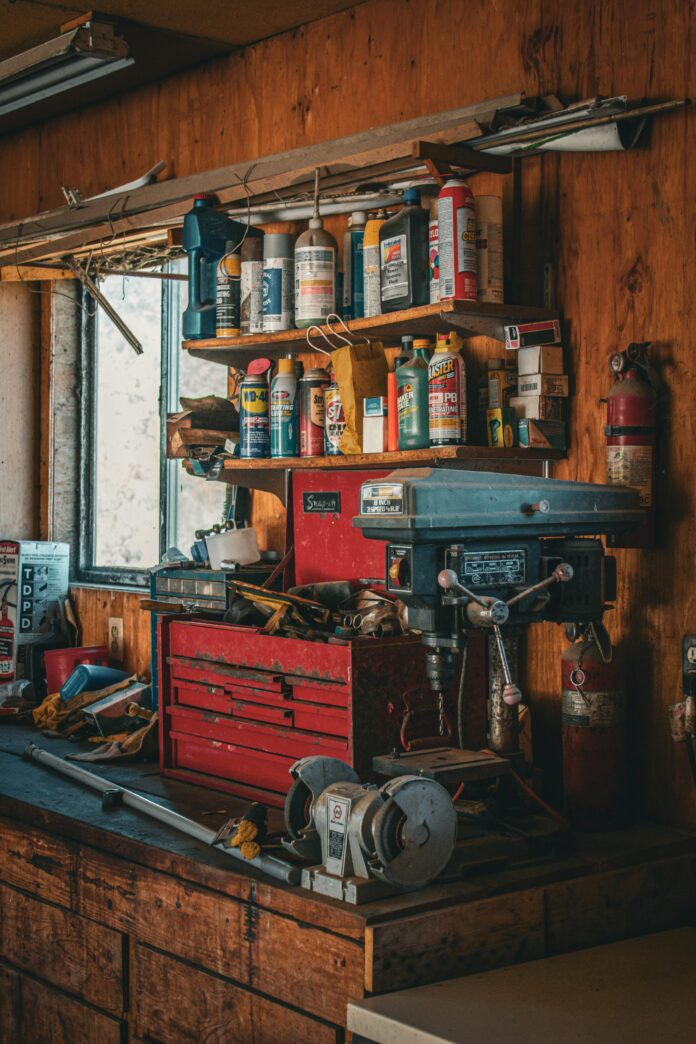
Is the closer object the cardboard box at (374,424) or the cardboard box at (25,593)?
the cardboard box at (374,424)

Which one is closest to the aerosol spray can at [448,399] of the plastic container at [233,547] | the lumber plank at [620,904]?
the plastic container at [233,547]

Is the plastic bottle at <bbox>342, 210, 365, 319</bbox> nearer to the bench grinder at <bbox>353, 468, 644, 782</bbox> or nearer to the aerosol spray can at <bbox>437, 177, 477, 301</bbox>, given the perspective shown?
the aerosol spray can at <bbox>437, 177, 477, 301</bbox>

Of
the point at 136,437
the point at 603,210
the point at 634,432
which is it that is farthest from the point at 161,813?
the point at 136,437

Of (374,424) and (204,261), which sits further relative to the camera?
(204,261)

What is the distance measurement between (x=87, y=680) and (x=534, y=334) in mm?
1922

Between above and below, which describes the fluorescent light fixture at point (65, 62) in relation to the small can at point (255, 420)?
above

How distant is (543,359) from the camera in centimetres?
266

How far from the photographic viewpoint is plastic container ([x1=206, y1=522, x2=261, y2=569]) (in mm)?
3334

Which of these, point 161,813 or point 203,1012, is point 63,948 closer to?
point 161,813

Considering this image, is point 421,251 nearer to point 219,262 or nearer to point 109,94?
point 219,262

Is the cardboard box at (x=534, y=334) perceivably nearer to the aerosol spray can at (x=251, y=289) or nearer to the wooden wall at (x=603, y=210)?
the wooden wall at (x=603, y=210)

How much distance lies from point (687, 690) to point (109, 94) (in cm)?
289

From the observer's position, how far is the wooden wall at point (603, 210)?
8.19 ft

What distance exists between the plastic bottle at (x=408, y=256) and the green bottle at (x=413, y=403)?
14 centimetres
